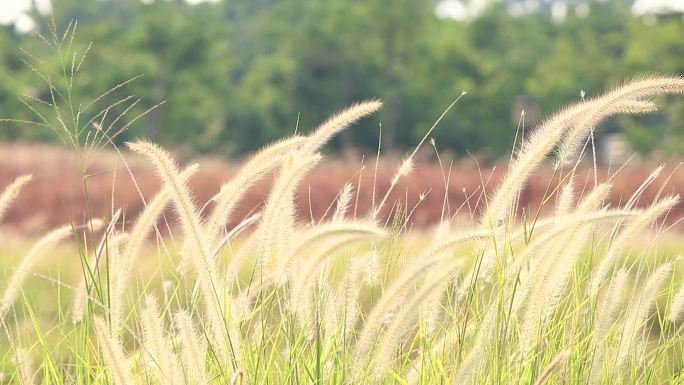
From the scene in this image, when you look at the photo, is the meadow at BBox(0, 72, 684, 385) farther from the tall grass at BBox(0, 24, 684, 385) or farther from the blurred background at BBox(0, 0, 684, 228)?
the blurred background at BBox(0, 0, 684, 228)

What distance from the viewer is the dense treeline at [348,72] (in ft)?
125

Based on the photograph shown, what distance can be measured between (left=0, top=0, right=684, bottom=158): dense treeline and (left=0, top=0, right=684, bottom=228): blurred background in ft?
0.20

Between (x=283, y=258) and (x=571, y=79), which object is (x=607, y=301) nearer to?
(x=283, y=258)

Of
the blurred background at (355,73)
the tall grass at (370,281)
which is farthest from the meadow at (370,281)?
the blurred background at (355,73)

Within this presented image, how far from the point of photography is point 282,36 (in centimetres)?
4800

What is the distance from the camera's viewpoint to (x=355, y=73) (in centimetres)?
4691

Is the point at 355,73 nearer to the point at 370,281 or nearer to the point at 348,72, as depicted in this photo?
the point at 348,72

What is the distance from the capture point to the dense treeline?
38031 mm

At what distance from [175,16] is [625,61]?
16.6 meters

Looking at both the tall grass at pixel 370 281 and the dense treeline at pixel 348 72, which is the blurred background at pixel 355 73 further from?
the tall grass at pixel 370 281

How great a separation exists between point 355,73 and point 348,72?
0.39 m

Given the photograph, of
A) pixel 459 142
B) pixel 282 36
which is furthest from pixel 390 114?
pixel 282 36

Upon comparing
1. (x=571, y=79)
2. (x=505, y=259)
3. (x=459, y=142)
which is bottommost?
(x=459, y=142)

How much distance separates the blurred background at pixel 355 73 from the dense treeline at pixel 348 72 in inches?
2.4
